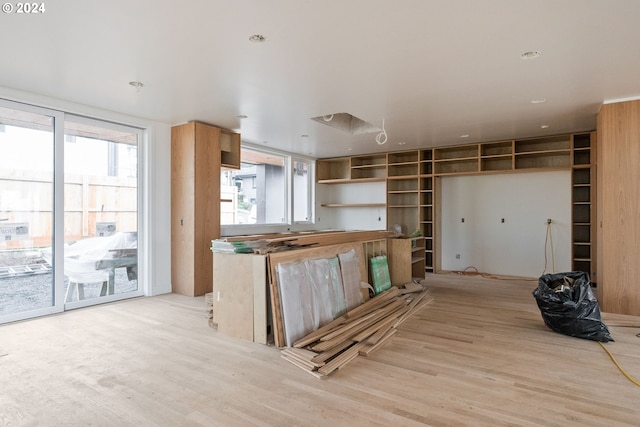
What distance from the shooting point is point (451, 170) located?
7.51 meters

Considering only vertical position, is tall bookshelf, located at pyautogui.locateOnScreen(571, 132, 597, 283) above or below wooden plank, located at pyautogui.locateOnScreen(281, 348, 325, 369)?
above

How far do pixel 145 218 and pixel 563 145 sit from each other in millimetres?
7150

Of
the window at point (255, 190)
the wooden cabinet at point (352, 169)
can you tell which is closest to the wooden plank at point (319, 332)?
the window at point (255, 190)

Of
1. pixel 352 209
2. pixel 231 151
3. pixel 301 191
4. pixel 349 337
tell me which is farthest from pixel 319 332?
pixel 352 209

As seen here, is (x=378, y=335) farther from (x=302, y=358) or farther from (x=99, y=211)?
(x=99, y=211)

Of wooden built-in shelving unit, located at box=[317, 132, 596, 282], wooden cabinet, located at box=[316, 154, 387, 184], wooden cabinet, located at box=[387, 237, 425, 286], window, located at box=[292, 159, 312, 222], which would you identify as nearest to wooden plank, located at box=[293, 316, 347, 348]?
wooden cabinet, located at box=[387, 237, 425, 286]

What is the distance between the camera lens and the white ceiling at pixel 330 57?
2404mm

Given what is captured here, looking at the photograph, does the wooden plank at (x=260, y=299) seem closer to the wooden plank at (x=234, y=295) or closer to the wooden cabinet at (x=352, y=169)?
the wooden plank at (x=234, y=295)

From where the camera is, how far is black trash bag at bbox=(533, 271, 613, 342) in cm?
337

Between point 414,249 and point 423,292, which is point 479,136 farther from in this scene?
point 423,292

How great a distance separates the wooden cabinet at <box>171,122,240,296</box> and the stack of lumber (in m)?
2.53

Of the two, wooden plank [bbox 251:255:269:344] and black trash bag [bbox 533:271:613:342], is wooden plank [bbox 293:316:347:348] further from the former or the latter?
black trash bag [bbox 533:271:613:342]

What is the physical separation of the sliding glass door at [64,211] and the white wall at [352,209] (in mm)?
4643

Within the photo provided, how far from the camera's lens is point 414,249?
6121mm
